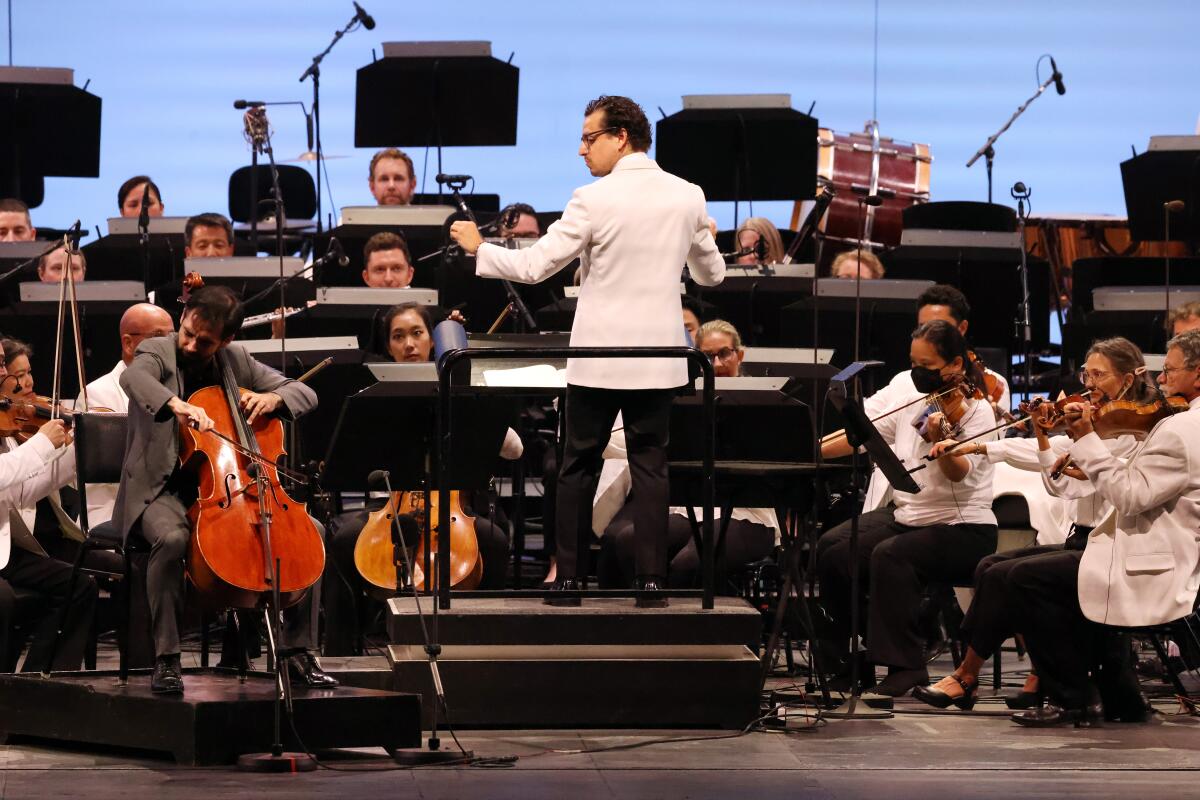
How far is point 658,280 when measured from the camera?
475cm

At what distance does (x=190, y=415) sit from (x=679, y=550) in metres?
2.22

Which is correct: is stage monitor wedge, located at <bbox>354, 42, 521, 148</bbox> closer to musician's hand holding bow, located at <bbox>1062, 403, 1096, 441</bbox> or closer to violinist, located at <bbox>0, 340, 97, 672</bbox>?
violinist, located at <bbox>0, 340, 97, 672</bbox>

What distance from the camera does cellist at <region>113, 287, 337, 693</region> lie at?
13.8 feet

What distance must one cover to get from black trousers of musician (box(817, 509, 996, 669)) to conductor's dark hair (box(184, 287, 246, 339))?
2126mm

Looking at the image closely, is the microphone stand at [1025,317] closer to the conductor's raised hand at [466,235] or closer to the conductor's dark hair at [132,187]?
the conductor's raised hand at [466,235]

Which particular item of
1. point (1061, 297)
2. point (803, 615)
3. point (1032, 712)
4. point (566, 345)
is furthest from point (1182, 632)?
point (1061, 297)

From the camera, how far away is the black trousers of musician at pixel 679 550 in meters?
5.69

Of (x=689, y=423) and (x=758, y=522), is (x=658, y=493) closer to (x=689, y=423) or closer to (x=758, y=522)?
(x=689, y=423)

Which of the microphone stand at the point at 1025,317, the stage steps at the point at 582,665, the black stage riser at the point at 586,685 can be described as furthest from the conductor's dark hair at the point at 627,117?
the microphone stand at the point at 1025,317

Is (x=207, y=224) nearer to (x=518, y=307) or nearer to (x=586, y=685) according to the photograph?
(x=518, y=307)

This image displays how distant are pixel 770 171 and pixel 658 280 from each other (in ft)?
10.7

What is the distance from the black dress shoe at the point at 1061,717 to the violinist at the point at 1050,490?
11 cm

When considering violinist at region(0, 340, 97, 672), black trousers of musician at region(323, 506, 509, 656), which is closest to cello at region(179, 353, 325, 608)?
violinist at region(0, 340, 97, 672)

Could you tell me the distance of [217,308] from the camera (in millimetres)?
4422
